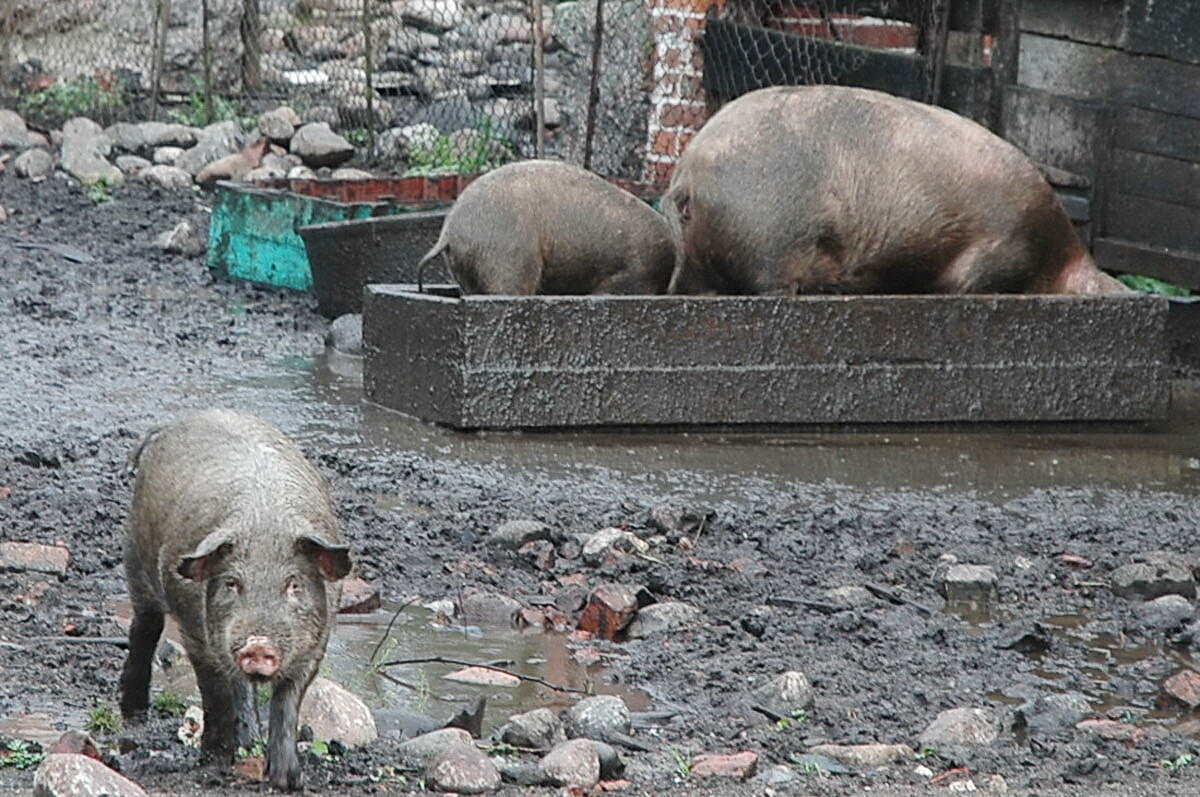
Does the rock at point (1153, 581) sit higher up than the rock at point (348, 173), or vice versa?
the rock at point (1153, 581)

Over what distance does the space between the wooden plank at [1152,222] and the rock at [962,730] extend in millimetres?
5045

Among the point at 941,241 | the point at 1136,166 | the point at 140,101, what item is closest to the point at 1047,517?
the point at 941,241

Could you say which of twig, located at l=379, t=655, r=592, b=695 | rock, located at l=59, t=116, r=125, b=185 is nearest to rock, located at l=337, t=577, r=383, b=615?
twig, located at l=379, t=655, r=592, b=695

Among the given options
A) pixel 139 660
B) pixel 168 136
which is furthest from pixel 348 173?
pixel 139 660

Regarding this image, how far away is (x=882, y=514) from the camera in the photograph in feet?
21.2

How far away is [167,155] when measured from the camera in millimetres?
13734

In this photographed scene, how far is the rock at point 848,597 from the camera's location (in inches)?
215

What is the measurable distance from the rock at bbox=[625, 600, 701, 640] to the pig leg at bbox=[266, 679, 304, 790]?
156cm

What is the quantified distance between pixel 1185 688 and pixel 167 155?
10.1 metres

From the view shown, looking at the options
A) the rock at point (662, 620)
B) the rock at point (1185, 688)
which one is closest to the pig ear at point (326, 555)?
the rock at point (662, 620)

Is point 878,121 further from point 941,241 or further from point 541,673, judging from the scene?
point 541,673

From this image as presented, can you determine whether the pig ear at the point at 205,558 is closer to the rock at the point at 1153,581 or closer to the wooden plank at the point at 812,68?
the rock at the point at 1153,581

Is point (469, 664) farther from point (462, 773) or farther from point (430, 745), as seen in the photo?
point (462, 773)

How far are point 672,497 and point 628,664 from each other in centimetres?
166
